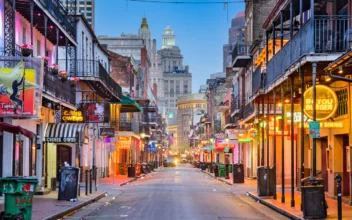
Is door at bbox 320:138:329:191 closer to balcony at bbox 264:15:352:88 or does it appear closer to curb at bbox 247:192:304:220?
curb at bbox 247:192:304:220

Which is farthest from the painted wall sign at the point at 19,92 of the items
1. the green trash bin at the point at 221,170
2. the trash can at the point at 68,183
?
the green trash bin at the point at 221,170

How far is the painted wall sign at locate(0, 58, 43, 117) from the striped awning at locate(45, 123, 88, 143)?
762 centimetres

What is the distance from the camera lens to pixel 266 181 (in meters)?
26.7

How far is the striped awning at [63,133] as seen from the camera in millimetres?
29697

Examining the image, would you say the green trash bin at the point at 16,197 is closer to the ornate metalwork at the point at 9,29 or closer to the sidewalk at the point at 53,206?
the sidewalk at the point at 53,206

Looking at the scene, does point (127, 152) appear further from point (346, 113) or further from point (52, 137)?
point (346, 113)

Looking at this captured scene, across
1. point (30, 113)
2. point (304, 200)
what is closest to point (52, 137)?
point (30, 113)

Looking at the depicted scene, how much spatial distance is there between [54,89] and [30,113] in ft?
21.1

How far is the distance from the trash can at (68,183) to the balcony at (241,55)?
29.5 meters

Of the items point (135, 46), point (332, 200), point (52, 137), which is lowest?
point (332, 200)

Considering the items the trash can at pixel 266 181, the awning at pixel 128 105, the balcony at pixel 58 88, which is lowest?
the trash can at pixel 266 181

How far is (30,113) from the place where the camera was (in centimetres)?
2173

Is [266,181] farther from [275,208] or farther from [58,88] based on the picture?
[58,88]

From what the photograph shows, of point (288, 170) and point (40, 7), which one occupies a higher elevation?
point (40, 7)
